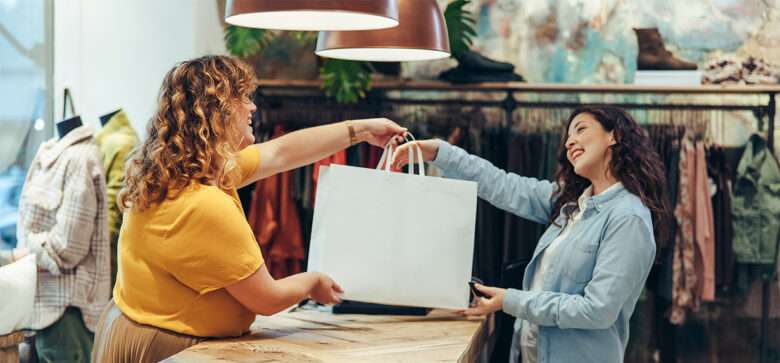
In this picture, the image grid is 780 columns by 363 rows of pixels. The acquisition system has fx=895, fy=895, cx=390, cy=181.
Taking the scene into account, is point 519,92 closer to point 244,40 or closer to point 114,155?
point 244,40

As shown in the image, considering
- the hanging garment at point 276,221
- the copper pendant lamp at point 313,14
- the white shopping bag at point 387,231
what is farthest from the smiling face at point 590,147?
the hanging garment at point 276,221

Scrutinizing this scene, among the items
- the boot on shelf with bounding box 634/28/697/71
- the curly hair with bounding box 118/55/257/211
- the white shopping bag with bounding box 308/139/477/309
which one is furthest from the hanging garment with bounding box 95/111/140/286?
the boot on shelf with bounding box 634/28/697/71

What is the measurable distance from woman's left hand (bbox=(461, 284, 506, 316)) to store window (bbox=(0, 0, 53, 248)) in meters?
2.79

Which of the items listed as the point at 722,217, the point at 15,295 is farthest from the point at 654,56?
the point at 15,295

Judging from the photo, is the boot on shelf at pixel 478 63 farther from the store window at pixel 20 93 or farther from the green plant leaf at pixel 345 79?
the store window at pixel 20 93

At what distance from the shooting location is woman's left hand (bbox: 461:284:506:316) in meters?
2.67

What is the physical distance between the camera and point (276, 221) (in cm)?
496

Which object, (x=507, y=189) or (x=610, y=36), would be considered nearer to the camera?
(x=507, y=189)

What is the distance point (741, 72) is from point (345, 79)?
7.07 feet

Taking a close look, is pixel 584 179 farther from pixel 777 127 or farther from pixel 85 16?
pixel 85 16

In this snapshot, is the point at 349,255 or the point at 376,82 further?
the point at 376,82

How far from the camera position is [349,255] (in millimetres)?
2543

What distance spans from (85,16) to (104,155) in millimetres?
1095

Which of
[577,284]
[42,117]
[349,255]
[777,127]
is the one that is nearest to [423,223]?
[349,255]
